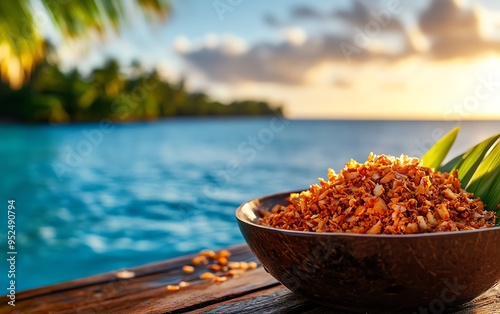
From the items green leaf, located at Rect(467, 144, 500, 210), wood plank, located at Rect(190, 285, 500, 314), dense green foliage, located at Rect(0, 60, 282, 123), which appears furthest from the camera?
dense green foliage, located at Rect(0, 60, 282, 123)

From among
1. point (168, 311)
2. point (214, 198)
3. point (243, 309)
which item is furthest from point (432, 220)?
point (214, 198)

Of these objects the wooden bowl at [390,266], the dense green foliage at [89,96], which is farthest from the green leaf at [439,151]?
the dense green foliage at [89,96]

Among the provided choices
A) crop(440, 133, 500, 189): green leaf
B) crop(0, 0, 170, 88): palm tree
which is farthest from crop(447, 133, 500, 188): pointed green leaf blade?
crop(0, 0, 170, 88): palm tree

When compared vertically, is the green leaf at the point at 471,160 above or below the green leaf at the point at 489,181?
above

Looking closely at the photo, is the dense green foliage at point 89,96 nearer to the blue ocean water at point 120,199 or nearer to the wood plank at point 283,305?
the blue ocean water at point 120,199

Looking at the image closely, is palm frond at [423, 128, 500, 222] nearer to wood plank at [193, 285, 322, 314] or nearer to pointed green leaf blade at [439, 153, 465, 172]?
pointed green leaf blade at [439, 153, 465, 172]

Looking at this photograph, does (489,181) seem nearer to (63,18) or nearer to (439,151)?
(439,151)
